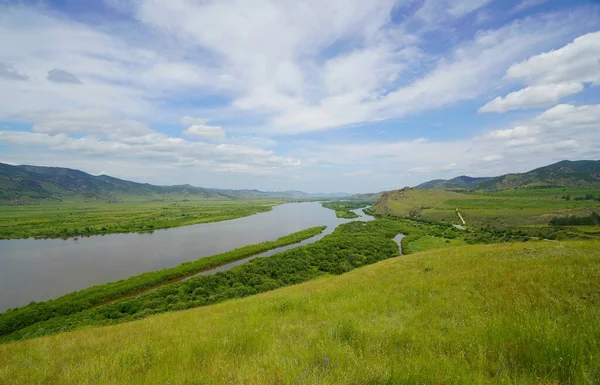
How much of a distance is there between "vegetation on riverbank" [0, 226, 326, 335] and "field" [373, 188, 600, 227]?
320 feet

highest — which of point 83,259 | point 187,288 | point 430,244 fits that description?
point 83,259

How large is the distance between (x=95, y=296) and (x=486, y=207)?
14338 cm

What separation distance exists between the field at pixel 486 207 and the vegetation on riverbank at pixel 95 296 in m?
97.6

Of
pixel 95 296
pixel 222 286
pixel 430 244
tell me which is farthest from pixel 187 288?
pixel 430 244

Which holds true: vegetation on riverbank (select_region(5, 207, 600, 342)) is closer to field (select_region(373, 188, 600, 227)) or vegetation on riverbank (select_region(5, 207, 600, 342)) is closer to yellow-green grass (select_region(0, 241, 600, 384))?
yellow-green grass (select_region(0, 241, 600, 384))

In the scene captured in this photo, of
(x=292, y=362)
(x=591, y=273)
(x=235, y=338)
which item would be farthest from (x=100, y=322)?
(x=591, y=273)

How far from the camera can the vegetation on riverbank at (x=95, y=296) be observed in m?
25.2

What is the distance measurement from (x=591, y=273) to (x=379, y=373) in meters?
9.30

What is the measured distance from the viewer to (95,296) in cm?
3075

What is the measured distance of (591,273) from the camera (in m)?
8.13

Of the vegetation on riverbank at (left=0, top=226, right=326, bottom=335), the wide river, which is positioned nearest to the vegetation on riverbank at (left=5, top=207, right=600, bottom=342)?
the vegetation on riverbank at (left=0, top=226, right=326, bottom=335)

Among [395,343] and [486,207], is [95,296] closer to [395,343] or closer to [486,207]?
[395,343]

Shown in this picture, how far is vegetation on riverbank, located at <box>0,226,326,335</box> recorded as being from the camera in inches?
993

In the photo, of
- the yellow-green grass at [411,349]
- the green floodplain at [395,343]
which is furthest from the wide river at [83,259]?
the yellow-green grass at [411,349]
